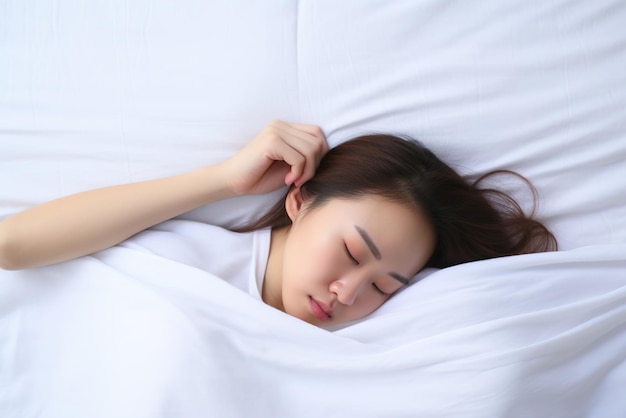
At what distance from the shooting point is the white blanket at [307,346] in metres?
1.02

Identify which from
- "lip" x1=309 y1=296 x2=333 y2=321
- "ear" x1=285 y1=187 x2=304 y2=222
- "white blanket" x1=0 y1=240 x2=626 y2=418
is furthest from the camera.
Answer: "ear" x1=285 y1=187 x2=304 y2=222

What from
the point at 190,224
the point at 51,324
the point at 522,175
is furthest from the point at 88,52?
the point at 522,175

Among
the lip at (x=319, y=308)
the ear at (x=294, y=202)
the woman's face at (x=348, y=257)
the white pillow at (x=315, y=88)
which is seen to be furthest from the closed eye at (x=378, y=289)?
the white pillow at (x=315, y=88)

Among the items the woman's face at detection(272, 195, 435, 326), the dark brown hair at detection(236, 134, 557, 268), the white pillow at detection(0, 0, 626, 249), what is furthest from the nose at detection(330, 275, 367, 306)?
the white pillow at detection(0, 0, 626, 249)

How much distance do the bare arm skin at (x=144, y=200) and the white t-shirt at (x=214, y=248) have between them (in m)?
0.04

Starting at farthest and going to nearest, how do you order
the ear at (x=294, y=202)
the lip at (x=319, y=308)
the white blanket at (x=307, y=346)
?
the ear at (x=294, y=202) < the lip at (x=319, y=308) < the white blanket at (x=307, y=346)

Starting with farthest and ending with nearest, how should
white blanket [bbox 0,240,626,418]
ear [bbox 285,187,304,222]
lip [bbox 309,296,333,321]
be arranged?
ear [bbox 285,187,304,222], lip [bbox 309,296,333,321], white blanket [bbox 0,240,626,418]

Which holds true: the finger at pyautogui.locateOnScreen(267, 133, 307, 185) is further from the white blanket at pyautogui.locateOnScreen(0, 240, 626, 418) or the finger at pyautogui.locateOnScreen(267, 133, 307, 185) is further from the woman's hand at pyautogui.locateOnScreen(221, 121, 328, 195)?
the white blanket at pyautogui.locateOnScreen(0, 240, 626, 418)

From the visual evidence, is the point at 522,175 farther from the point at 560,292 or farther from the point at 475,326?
the point at 475,326

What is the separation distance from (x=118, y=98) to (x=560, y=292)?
97 centimetres

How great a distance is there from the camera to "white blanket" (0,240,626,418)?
3.36 ft

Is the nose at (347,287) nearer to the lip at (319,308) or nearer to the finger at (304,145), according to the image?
the lip at (319,308)

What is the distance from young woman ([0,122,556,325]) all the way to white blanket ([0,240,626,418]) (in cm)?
6

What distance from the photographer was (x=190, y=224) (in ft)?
4.12
